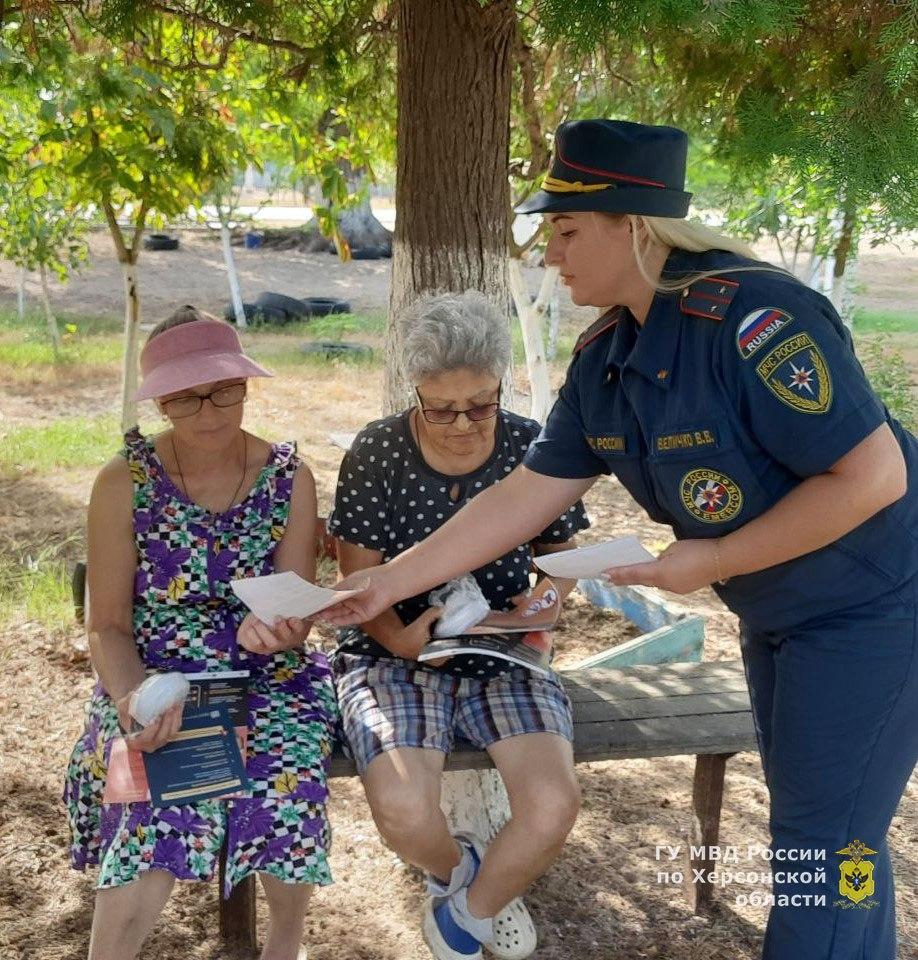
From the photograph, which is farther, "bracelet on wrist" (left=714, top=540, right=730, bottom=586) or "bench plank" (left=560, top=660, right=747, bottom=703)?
"bench plank" (left=560, top=660, right=747, bottom=703)

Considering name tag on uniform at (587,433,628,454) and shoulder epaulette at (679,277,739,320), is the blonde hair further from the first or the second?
name tag on uniform at (587,433,628,454)

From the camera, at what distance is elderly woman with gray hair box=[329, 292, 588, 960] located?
255 centimetres

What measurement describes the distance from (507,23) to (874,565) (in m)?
2.07

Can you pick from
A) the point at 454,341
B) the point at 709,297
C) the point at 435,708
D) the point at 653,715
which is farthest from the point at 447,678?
the point at 709,297

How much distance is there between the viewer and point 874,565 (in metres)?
1.96

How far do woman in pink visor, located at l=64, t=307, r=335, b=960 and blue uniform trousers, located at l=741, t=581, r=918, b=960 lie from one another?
1.02m

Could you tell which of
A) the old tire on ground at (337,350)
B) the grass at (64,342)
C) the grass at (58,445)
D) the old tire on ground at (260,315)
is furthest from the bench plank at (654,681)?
the old tire on ground at (260,315)

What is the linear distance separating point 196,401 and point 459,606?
2.68 ft

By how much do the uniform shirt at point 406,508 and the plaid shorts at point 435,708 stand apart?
2.2 inches

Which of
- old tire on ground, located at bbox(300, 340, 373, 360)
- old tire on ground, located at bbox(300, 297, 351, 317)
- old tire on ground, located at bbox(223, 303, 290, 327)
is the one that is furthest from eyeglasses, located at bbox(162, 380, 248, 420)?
old tire on ground, located at bbox(300, 297, 351, 317)

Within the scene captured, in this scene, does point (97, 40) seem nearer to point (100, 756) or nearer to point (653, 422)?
point (100, 756)

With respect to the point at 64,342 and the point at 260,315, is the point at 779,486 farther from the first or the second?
the point at 260,315

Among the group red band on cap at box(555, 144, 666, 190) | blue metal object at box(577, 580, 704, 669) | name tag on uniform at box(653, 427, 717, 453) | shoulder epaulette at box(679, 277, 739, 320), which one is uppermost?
red band on cap at box(555, 144, 666, 190)

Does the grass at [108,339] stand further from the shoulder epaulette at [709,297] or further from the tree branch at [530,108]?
the shoulder epaulette at [709,297]
